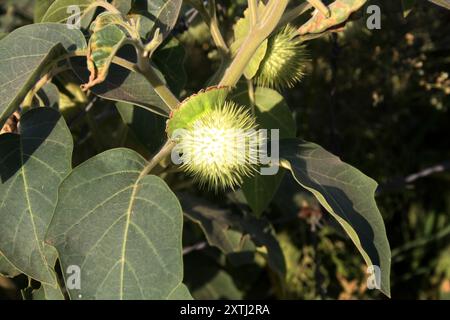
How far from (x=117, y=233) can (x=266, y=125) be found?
18.2 inches

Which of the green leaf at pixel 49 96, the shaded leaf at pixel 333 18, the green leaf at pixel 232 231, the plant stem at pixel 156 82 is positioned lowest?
the green leaf at pixel 232 231

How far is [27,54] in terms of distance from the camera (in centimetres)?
102

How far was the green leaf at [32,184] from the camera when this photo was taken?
105 cm

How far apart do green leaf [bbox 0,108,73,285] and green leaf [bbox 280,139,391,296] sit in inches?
15.2

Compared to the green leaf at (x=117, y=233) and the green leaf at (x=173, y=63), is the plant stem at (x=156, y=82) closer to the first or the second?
the green leaf at (x=117, y=233)

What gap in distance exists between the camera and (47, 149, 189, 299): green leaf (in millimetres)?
945

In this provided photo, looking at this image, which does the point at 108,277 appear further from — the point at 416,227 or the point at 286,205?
the point at 416,227

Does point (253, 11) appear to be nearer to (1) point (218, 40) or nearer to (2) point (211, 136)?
(1) point (218, 40)

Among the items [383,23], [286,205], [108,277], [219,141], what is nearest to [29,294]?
[108,277]

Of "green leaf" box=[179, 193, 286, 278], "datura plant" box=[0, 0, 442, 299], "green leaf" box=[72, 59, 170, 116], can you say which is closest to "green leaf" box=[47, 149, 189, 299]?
"datura plant" box=[0, 0, 442, 299]

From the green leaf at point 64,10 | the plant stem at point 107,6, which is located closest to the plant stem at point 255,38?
the plant stem at point 107,6

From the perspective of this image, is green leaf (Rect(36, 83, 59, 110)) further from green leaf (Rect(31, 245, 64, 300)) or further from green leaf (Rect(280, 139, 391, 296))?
green leaf (Rect(280, 139, 391, 296))

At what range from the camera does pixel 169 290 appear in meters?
0.94

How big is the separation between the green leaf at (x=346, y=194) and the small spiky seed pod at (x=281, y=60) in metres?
0.14
